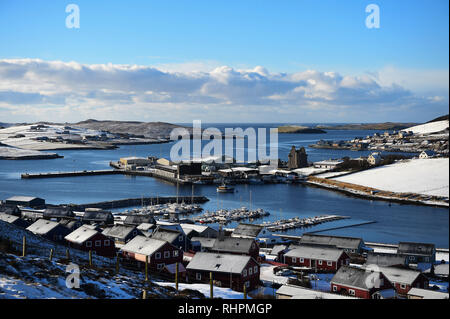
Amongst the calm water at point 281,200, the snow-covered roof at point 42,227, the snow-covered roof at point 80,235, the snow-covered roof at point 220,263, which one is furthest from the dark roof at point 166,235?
the calm water at point 281,200

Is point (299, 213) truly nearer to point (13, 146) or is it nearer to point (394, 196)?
point (394, 196)

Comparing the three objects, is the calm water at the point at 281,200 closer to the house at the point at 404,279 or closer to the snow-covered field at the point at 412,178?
the snow-covered field at the point at 412,178

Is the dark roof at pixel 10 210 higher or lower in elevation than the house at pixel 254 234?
higher

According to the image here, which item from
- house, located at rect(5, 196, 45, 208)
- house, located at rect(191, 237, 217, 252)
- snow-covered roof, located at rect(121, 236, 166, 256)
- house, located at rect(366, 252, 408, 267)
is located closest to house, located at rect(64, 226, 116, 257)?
snow-covered roof, located at rect(121, 236, 166, 256)

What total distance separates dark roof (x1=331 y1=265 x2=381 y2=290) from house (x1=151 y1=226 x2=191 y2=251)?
3.18m

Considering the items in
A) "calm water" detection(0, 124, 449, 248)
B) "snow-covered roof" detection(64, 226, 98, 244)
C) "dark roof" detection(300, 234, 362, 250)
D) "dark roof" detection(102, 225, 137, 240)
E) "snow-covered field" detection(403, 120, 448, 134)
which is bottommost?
"calm water" detection(0, 124, 449, 248)

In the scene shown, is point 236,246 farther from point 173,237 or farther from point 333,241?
point 333,241

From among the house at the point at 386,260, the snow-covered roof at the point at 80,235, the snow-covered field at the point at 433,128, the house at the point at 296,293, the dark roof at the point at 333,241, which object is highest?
the snow-covered field at the point at 433,128

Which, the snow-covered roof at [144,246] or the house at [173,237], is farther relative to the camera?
Result: the house at [173,237]

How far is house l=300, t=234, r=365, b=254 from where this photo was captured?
8.55 meters

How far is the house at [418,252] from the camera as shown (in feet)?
25.3

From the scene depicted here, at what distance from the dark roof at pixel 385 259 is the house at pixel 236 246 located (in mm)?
1904

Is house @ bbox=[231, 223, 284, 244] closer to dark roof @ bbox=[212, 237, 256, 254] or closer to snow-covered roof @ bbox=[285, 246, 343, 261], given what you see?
snow-covered roof @ bbox=[285, 246, 343, 261]
